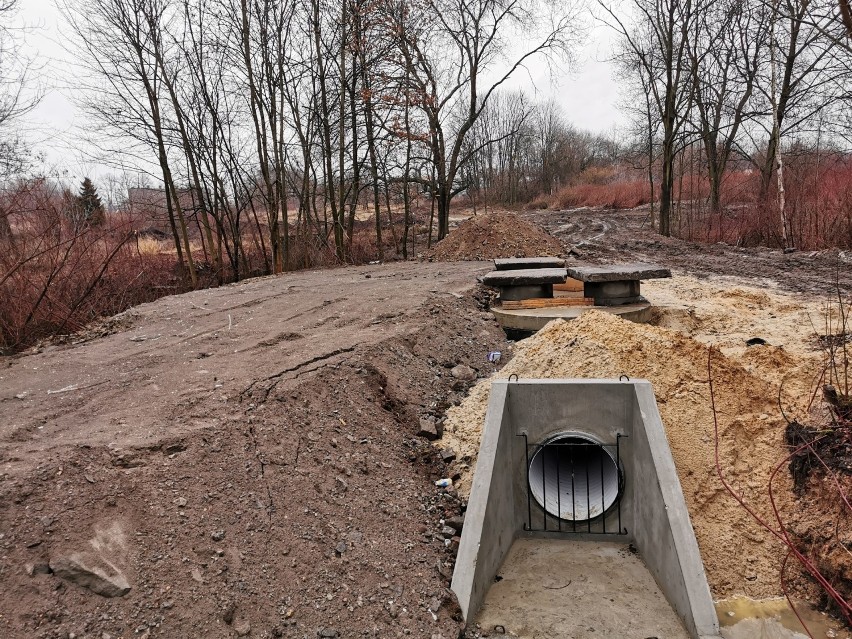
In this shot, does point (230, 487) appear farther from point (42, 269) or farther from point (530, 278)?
point (42, 269)

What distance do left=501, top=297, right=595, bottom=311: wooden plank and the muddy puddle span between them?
4.50 meters

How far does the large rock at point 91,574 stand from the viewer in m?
2.49

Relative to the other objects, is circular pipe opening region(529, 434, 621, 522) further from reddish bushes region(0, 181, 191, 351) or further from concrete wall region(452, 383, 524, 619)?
reddish bushes region(0, 181, 191, 351)

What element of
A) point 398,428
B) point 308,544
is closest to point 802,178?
point 398,428

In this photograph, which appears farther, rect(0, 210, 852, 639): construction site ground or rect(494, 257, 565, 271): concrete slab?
rect(494, 257, 565, 271): concrete slab

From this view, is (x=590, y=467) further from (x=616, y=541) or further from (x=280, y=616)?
(x=280, y=616)

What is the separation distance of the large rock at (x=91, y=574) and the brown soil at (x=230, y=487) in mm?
33

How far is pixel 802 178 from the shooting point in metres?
14.2

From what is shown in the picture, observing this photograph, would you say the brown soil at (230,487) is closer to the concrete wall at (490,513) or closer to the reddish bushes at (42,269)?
the concrete wall at (490,513)

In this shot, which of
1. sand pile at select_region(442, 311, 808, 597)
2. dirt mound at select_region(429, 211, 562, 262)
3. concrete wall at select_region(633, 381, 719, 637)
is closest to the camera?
concrete wall at select_region(633, 381, 719, 637)

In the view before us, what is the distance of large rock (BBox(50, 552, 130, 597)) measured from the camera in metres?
2.49

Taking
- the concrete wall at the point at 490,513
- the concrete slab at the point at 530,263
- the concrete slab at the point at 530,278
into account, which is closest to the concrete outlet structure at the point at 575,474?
the concrete wall at the point at 490,513

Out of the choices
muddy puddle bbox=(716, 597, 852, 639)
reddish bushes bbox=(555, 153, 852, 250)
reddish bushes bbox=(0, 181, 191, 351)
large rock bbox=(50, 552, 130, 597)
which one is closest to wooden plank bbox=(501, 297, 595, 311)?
muddy puddle bbox=(716, 597, 852, 639)

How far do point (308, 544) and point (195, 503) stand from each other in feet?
2.21
